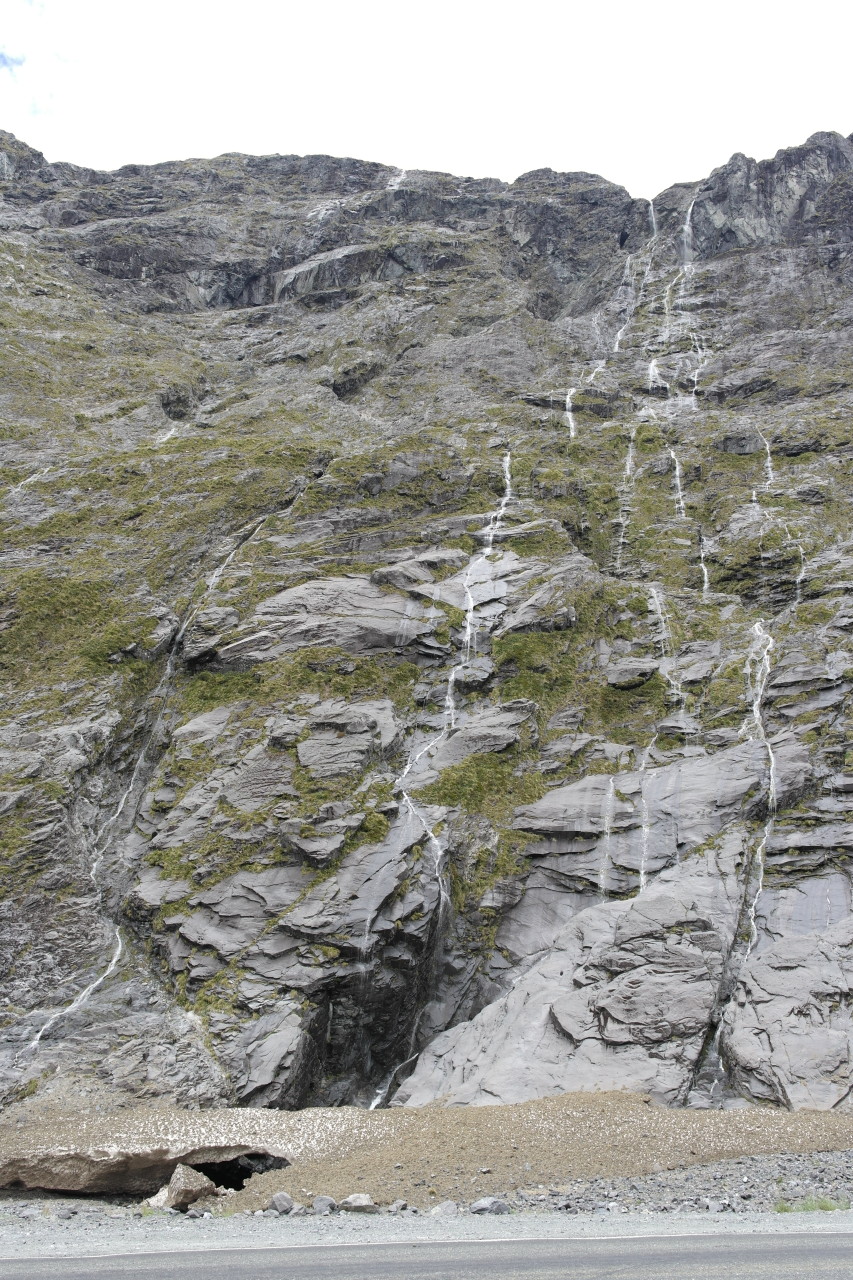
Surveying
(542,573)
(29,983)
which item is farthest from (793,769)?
(29,983)

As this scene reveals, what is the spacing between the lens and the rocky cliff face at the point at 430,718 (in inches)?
895

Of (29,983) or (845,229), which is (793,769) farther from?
(845,229)

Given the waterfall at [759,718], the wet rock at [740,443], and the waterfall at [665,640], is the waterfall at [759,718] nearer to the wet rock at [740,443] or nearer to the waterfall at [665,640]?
the waterfall at [665,640]

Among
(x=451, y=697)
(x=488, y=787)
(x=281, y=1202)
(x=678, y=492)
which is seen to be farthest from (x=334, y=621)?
(x=678, y=492)

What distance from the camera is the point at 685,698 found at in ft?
110

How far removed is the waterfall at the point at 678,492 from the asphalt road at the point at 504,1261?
4022cm

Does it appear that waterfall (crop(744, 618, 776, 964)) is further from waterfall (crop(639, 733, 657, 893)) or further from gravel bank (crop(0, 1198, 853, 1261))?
gravel bank (crop(0, 1198, 853, 1261))

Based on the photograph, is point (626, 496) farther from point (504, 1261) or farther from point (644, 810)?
point (504, 1261)

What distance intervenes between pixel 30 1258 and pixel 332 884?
13.9 metres

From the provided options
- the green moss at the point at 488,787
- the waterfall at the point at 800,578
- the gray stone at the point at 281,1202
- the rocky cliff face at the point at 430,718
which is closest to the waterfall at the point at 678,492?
the rocky cliff face at the point at 430,718

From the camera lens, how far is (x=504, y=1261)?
1144 cm

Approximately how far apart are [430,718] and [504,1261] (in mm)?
22859

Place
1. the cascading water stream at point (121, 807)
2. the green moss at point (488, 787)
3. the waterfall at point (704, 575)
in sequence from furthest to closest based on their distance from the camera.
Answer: the waterfall at point (704, 575) < the green moss at point (488, 787) < the cascading water stream at point (121, 807)

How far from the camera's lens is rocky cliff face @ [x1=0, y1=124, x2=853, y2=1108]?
22.7 m
